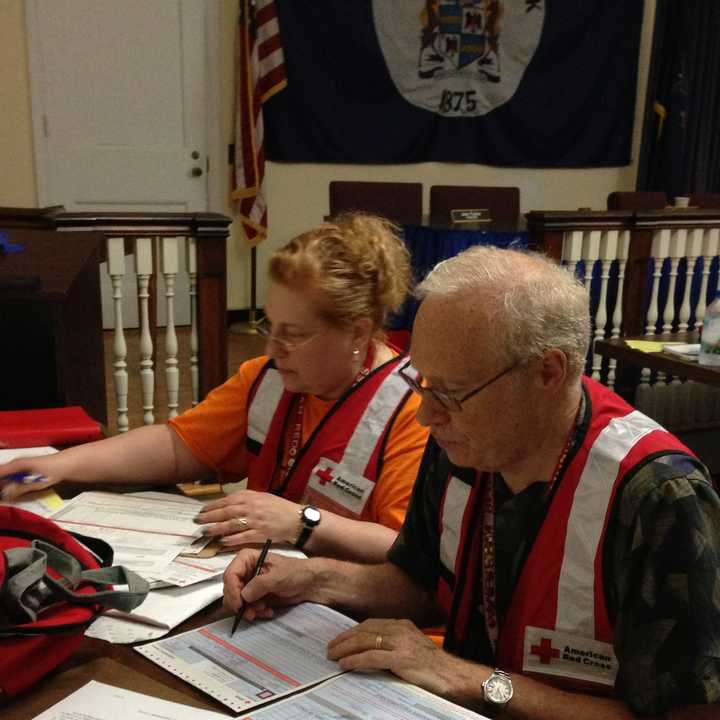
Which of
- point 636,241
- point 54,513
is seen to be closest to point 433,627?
point 54,513

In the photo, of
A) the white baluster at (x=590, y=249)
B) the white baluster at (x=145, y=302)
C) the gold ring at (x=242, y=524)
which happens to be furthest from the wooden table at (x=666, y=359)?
the gold ring at (x=242, y=524)

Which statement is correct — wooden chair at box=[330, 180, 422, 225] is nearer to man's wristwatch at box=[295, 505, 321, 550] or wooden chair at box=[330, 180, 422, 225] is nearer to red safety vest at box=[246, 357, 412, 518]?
red safety vest at box=[246, 357, 412, 518]

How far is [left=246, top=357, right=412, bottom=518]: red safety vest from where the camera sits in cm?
147

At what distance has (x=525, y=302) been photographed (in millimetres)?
988

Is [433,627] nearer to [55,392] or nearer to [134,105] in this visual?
[55,392]

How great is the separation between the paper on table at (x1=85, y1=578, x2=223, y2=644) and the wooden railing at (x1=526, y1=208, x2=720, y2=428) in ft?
9.50

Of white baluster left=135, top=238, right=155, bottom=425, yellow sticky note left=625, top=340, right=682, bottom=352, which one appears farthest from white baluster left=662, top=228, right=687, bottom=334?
white baluster left=135, top=238, right=155, bottom=425

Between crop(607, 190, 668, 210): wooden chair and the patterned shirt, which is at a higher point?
crop(607, 190, 668, 210): wooden chair

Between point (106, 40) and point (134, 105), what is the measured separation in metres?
0.40

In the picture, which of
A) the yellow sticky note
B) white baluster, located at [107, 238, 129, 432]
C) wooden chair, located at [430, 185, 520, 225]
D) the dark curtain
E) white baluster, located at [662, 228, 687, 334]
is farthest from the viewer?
the dark curtain

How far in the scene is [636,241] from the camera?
13.0 feet

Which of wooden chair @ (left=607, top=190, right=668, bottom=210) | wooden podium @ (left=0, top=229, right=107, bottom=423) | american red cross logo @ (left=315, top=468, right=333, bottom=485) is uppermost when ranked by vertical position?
wooden chair @ (left=607, top=190, right=668, bottom=210)

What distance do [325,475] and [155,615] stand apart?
50 cm

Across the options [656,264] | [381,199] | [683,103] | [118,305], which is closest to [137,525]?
[118,305]
